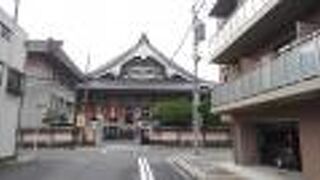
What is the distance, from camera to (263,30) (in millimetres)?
21703

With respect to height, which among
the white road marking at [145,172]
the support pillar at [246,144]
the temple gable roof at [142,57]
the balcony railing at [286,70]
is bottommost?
the white road marking at [145,172]

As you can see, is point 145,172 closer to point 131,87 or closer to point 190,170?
point 190,170

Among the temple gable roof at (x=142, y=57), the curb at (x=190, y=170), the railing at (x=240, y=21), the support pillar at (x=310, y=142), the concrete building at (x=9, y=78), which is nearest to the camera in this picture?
the support pillar at (x=310, y=142)

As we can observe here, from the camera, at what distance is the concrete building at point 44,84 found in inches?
1635

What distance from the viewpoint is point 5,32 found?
25531 mm

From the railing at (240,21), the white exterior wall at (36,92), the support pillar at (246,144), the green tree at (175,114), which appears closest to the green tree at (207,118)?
the green tree at (175,114)

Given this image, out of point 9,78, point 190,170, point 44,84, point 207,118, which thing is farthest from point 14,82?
point 207,118

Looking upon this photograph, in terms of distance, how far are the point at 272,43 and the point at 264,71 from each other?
4.41 meters

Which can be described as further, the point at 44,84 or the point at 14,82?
the point at 44,84

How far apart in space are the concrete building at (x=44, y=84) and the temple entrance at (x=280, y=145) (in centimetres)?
1965

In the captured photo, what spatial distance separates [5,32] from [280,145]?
1366 centimetres

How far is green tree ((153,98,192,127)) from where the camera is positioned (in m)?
43.7

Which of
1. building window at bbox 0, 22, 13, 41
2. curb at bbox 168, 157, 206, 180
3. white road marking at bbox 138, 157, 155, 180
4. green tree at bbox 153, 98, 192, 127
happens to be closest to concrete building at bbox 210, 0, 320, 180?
curb at bbox 168, 157, 206, 180

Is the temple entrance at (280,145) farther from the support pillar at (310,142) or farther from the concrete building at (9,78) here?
the concrete building at (9,78)
